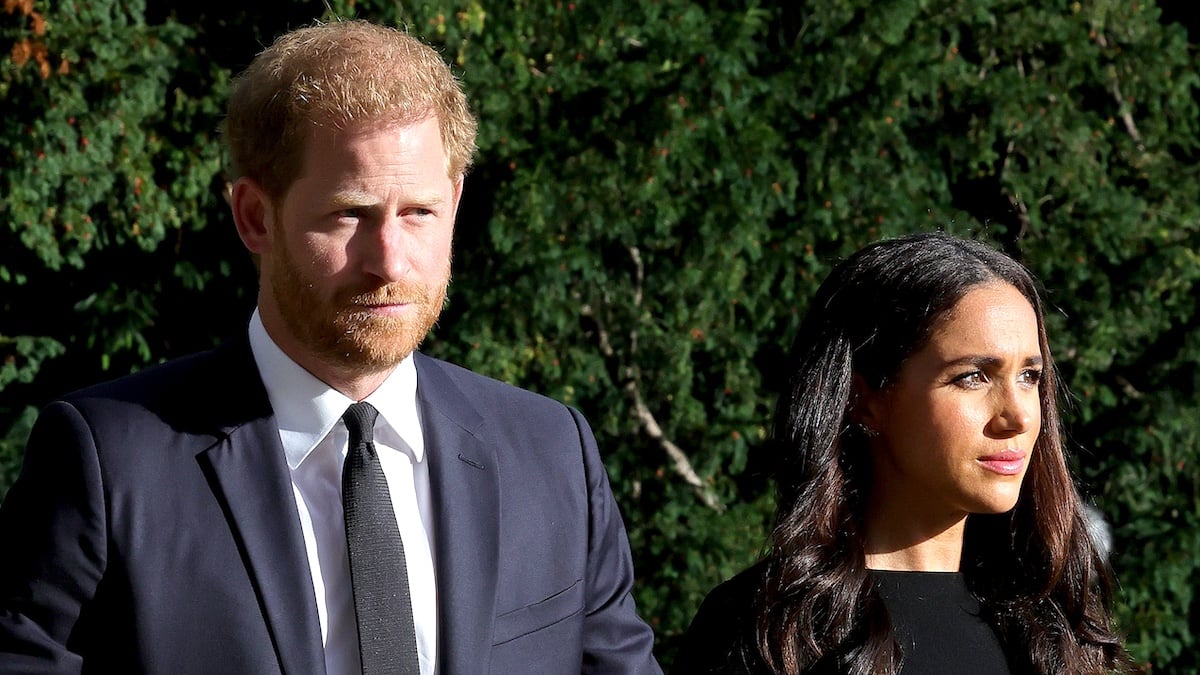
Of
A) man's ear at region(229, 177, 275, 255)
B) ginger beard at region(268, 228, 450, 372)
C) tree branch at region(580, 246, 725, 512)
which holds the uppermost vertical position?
man's ear at region(229, 177, 275, 255)

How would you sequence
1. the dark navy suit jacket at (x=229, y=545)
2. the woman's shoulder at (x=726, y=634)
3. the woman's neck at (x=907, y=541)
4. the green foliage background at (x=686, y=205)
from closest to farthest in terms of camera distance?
the dark navy suit jacket at (x=229, y=545), the woman's shoulder at (x=726, y=634), the woman's neck at (x=907, y=541), the green foliage background at (x=686, y=205)

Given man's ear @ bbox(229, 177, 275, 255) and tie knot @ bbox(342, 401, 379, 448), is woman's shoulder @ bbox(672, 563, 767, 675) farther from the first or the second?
man's ear @ bbox(229, 177, 275, 255)

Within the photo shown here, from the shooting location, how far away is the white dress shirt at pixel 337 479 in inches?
84.1

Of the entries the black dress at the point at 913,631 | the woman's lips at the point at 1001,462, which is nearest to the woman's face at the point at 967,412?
the woman's lips at the point at 1001,462

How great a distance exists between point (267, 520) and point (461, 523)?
11.7 inches

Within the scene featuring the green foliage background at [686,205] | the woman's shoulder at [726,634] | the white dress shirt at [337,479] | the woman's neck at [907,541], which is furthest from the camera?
the green foliage background at [686,205]

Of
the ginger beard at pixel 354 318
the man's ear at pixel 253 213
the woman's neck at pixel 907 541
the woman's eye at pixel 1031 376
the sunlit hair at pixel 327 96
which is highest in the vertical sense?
the sunlit hair at pixel 327 96

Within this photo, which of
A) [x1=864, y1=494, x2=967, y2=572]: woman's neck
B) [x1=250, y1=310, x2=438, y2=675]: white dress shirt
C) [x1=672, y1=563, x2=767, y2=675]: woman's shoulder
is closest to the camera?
[x1=250, y1=310, x2=438, y2=675]: white dress shirt

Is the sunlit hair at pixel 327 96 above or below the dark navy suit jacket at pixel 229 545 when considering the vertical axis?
above

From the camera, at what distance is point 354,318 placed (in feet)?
6.87

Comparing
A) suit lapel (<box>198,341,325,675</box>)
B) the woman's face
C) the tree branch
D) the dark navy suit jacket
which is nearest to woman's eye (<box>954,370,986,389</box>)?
the woman's face

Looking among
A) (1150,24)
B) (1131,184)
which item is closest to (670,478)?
(1131,184)

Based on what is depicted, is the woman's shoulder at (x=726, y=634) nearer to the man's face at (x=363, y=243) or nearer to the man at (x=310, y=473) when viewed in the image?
the man at (x=310, y=473)

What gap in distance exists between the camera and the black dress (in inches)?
104
